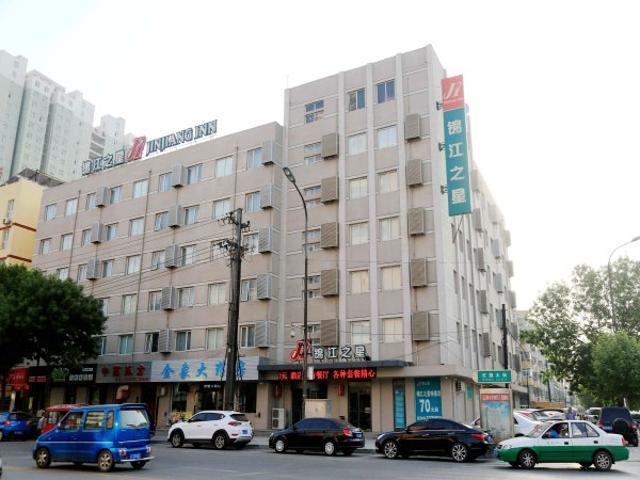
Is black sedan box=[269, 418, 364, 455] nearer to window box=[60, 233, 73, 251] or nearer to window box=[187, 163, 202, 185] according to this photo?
window box=[187, 163, 202, 185]

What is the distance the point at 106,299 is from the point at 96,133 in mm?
112268

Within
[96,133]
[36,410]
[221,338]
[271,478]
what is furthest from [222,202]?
[96,133]

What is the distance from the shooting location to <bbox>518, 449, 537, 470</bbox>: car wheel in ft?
57.8

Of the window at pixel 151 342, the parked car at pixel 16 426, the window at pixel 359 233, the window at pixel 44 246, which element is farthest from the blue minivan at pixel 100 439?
the window at pixel 44 246

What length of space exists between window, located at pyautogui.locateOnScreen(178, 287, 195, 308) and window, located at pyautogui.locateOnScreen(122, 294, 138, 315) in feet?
14.2

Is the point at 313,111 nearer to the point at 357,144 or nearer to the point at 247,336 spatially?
the point at 357,144

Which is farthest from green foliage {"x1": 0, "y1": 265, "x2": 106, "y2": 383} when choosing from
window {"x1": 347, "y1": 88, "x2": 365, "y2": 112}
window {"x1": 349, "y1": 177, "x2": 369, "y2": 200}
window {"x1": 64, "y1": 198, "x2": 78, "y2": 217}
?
window {"x1": 347, "y1": 88, "x2": 365, "y2": 112}

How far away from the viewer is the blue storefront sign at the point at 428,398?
31.9m

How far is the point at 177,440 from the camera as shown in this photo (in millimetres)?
25281

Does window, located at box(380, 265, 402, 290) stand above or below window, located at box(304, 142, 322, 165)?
below

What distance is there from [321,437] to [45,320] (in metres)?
22.0

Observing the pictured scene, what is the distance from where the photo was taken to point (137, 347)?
137 feet

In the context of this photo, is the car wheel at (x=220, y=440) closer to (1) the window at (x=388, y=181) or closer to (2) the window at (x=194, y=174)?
(1) the window at (x=388, y=181)

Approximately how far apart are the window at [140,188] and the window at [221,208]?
25.1ft
